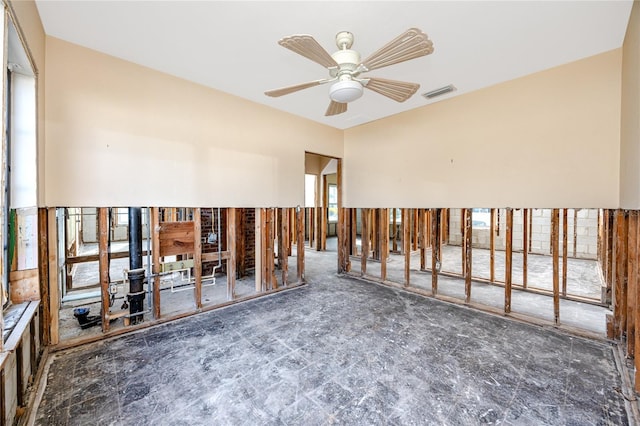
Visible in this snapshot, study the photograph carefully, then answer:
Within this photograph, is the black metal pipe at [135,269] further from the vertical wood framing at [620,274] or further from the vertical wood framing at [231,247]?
the vertical wood framing at [620,274]

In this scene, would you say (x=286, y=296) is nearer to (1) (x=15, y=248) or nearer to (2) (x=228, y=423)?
(2) (x=228, y=423)

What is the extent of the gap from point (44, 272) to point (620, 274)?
5.48 m

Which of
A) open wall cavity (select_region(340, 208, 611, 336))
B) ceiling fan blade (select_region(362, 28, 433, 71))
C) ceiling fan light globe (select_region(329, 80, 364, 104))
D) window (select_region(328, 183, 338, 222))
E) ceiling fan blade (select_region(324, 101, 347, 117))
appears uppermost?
ceiling fan blade (select_region(324, 101, 347, 117))

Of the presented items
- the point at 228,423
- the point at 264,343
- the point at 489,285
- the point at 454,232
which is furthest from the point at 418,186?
the point at 454,232

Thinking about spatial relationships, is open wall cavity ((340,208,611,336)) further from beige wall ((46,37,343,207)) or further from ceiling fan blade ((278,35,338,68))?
ceiling fan blade ((278,35,338,68))

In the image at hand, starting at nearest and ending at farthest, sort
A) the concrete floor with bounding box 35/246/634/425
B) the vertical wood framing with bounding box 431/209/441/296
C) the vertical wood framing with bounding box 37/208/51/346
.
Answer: the concrete floor with bounding box 35/246/634/425 → the vertical wood framing with bounding box 37/208/51/346 → the vertical wood framing with bounding box 431/209/441/296

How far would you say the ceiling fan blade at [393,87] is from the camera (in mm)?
2257

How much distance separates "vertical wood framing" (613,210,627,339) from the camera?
2518mm

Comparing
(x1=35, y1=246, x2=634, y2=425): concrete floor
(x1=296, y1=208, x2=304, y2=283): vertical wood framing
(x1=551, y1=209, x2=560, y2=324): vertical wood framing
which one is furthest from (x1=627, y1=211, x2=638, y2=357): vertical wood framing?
(x1=296, y1=208, x2=304, y2=283): vertical wood framing

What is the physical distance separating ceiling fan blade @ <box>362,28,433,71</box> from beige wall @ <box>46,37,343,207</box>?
7.80 feet

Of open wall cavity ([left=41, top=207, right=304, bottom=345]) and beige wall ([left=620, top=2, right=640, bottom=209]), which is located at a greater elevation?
beige wall ([left=620, top=2, right=640, bottom=209])

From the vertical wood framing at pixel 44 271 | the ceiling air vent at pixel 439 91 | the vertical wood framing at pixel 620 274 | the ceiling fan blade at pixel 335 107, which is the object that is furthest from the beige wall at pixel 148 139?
the vertical wood framing at pixel 620 274

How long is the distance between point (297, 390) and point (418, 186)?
3.42 meters

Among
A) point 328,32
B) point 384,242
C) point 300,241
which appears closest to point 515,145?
point 384,242
